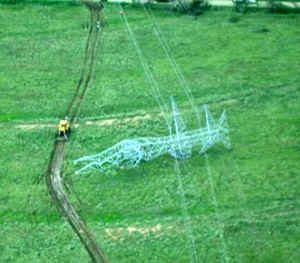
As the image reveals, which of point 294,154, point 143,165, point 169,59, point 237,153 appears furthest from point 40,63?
point 294,154

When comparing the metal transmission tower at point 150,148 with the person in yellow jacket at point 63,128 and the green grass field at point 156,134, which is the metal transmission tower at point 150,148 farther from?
the person in yellow jacket at point 63,128

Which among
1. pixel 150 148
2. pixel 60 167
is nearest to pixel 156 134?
pixel 150 148

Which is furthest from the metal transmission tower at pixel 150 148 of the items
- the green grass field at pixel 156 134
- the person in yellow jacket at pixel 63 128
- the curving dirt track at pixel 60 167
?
the person in yellow jacket at pixel 63 128

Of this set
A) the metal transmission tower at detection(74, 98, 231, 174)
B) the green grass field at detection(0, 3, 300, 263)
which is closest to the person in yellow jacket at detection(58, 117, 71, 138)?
the green grass field at detection(0, 3, 300, 263)

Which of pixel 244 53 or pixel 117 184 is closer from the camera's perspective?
pixel 117 184

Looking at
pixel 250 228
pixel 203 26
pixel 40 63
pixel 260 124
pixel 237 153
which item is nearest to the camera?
pixel 250 228

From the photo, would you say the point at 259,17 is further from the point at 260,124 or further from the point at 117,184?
the point at 117,184
